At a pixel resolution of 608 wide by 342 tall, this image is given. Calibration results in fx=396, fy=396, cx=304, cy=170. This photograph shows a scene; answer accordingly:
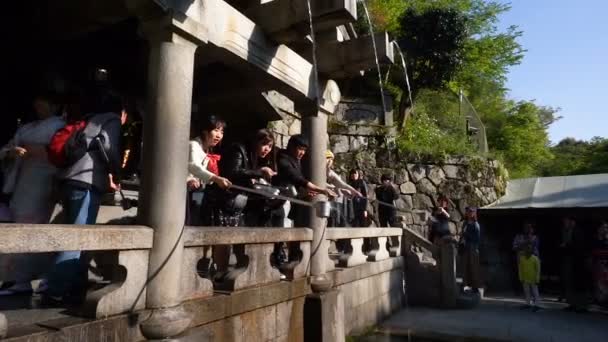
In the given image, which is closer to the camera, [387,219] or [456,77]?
[387,219]

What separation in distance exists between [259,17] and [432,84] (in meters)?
14.3

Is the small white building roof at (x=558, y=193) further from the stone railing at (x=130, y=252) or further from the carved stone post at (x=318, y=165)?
the stone railing at (x=130, y=252)

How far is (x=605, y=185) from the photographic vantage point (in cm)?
1293

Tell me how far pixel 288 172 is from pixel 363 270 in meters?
2.83

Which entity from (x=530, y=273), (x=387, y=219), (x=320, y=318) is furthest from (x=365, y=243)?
(x=320, y=318)

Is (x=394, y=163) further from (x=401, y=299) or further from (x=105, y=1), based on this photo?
(x=105, y=1)

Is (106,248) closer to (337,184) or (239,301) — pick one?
(239,301)

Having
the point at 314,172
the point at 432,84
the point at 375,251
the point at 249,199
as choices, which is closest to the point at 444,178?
the point at 432,84

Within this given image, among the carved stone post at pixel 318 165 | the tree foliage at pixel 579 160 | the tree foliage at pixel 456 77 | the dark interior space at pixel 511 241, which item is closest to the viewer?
the carved stone post at pixel 318 165

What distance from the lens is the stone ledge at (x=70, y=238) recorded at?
2.09 m

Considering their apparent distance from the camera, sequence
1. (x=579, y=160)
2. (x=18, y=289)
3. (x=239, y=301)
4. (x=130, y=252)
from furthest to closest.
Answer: (x=579, y=160), (x=239, y=301), (x=18, y=289), (x=130, y=252)

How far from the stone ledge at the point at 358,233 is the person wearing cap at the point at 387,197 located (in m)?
0.58

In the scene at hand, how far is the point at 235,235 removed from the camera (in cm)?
353

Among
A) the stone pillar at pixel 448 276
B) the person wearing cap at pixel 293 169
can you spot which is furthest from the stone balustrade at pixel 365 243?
the person wearing cap at pixel 293 169
